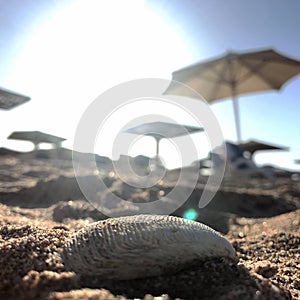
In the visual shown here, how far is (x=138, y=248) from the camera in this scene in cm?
152

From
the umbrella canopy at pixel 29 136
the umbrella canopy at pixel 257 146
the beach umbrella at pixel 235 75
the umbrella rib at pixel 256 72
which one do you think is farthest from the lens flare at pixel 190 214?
the umbrella canopy at pixel 29 136

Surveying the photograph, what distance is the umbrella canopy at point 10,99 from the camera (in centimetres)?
898

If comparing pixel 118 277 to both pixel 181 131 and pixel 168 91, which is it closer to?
pixel 168 91

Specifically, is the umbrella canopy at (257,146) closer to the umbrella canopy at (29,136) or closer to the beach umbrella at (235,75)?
the beach umbrella at (235,75)

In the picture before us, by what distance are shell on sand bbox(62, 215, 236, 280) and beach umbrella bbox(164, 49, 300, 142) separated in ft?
27.6

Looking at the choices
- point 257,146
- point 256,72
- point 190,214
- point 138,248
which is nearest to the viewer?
point 138,248

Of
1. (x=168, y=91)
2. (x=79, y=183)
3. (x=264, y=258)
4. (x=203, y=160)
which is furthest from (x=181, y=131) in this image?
(x=264, y=258)

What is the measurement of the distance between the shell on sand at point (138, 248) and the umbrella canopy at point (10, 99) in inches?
324

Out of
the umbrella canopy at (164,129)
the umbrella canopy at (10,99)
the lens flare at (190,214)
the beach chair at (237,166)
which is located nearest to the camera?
the lens flare at (190,214)

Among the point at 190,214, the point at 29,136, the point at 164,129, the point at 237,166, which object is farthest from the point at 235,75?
the point at 29,136

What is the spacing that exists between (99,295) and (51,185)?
5.75 metres

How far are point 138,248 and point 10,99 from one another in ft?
28.8

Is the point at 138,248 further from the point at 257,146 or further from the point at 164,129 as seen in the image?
the point at 257,146

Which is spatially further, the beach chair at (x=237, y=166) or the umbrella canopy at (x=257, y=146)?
the umbrella canopy at (x=257, y=146)
